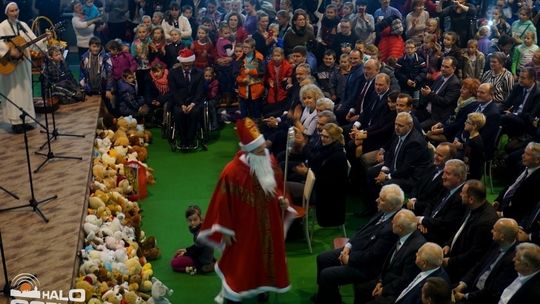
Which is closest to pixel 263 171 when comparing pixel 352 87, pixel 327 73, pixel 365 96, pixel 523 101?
pixel 365 96

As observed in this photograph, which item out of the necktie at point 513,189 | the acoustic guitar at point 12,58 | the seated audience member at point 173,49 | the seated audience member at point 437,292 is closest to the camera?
the seated audience member at point 437,292

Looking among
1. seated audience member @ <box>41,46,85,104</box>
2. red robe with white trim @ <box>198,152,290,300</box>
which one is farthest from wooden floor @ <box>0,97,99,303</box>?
red robe with white trim @ <box>198,152,290,300</box>

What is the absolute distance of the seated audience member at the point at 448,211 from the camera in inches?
251

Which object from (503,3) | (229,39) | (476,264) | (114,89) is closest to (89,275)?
(476,264)

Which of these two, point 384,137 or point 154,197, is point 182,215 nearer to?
point 154,197

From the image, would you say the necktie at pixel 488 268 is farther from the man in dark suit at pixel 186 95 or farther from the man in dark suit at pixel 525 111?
the man in dark suit at pixel 186 95

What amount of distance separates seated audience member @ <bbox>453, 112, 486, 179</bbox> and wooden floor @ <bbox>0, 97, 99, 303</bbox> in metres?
3.91

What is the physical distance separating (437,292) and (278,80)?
19.4ft

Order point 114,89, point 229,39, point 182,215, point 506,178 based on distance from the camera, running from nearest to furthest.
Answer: point 182,215
point 506,178
point 114,89
point 229,39

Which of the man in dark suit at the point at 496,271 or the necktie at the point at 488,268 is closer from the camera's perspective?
the man in dark suit at the point at 496,271

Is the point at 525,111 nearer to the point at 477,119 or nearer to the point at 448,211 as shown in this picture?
the point at 477,119

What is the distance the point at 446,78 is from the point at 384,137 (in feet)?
4.73

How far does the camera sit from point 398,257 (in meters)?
5.75

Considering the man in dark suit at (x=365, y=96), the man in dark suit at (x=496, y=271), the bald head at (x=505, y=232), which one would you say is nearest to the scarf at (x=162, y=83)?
the man in dark suit at (x=365, y=96)
